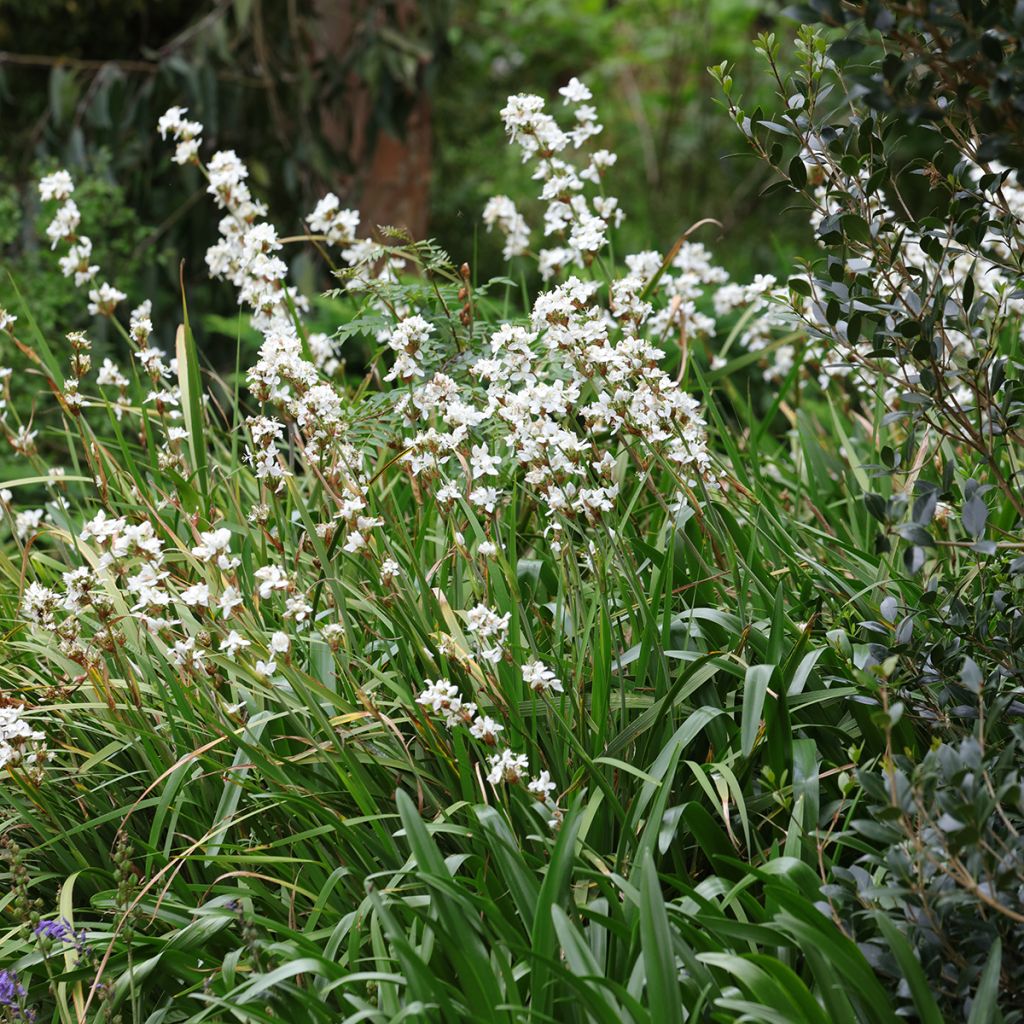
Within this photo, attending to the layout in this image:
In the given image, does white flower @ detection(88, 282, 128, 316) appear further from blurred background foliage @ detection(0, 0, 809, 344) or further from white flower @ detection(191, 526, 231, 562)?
blurred background foliage @ detection(0, 0, 809, 344)

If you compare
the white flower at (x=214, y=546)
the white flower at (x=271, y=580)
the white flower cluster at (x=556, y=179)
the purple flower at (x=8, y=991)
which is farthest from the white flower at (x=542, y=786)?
the white flower cluster at (x=556, y=179)

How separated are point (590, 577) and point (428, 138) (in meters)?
4.43

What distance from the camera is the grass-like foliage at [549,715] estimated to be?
1.64 m

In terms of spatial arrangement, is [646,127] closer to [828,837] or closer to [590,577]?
[590,577]

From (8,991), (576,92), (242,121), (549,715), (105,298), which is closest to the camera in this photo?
(8,991)

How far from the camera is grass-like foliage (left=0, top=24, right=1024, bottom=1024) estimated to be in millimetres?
1639

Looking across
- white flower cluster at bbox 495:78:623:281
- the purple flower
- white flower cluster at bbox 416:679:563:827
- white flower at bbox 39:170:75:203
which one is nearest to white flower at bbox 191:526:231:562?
white flower cluster at bbox 416:679:563:827

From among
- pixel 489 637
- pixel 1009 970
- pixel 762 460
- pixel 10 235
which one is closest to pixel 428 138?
pixel 10 235

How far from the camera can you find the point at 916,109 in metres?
1.66

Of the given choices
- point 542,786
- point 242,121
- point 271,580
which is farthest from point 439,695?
point 242,121

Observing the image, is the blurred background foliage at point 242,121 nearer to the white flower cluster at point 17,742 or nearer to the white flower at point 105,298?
the white flower at point 105,298

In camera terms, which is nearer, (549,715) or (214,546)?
(214,546)

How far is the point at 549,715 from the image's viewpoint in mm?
2029

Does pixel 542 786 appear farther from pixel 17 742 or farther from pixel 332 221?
pixel 332 221
